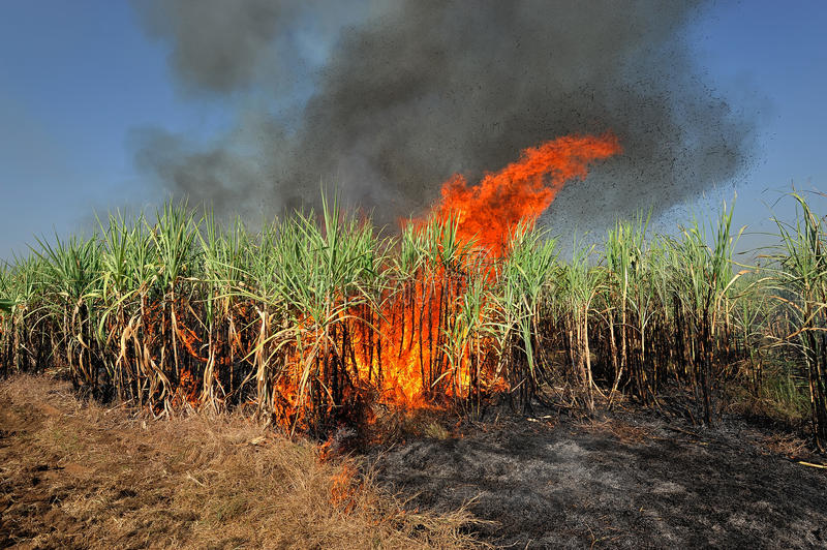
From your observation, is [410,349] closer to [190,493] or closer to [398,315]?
[398,315]

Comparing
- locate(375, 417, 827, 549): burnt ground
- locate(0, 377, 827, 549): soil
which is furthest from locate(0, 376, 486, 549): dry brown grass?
locate(375, 417, 827, 549): burnt ground

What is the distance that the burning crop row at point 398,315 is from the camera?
382cm

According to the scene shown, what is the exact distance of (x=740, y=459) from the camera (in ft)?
11.8

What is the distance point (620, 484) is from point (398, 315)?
2.54 m

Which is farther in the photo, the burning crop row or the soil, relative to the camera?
the burning crop row

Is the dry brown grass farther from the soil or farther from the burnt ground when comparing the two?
the burnt ground

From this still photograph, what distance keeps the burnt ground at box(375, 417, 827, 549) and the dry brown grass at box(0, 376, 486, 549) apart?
0.39 metres

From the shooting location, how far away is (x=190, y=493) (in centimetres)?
319

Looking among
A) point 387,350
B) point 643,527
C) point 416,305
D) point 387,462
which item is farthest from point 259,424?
point 643,527

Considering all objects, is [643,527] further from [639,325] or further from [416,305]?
[416,305]

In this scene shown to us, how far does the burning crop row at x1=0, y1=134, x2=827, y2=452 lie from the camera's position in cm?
382

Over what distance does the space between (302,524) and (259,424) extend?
126 centimetres

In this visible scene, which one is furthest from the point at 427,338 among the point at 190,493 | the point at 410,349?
the point at 190,493

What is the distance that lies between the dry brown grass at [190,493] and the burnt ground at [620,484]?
0.39 metres
